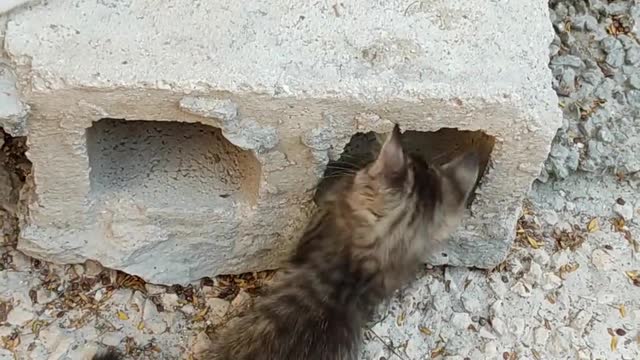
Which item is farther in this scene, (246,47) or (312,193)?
(312,193)

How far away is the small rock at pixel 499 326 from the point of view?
2.36m

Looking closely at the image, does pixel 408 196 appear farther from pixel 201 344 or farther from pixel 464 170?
pixel 201 344

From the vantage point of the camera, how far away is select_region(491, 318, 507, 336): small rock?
236 cm

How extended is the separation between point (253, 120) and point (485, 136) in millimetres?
487

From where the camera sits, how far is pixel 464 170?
202 cm

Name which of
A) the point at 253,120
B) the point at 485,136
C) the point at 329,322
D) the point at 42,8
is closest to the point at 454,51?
the point at 485,136

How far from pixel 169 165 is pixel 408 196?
0.52 meters

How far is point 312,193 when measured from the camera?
216cm

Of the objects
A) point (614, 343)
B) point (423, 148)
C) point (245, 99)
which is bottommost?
point (614, 343)

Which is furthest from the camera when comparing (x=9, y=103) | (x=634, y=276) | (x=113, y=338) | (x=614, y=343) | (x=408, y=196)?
(x=634, y=276)

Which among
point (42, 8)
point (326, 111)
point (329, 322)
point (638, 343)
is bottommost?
point (638, 343)

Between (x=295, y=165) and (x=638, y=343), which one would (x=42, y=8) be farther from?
(x=638, y=343)

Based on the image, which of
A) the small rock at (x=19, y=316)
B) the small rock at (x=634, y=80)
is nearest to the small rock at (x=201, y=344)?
the small rock at (x=19, y=316)

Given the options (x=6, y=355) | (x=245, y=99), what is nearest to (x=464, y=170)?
(x=245, y=99)
